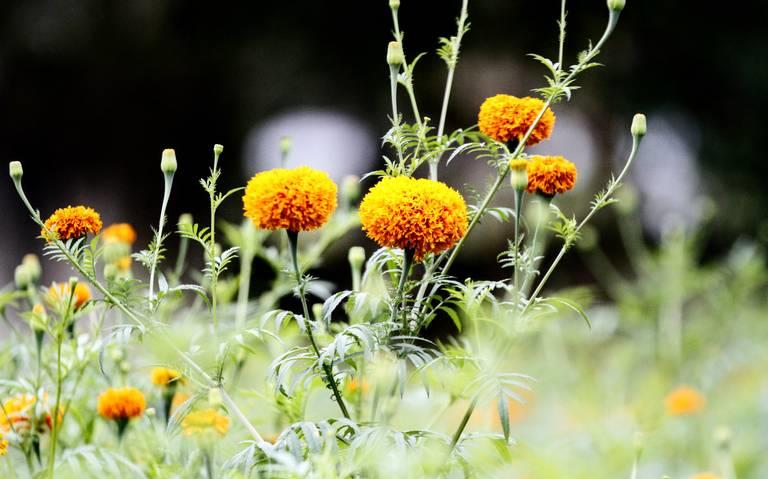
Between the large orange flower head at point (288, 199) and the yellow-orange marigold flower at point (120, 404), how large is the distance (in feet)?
1.29

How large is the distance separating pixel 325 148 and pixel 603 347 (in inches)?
80.7

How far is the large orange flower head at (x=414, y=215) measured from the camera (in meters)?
0.91

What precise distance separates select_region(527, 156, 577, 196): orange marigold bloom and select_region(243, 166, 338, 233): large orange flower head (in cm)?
26

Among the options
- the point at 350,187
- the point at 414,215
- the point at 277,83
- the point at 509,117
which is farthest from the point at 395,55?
the point at 277,83

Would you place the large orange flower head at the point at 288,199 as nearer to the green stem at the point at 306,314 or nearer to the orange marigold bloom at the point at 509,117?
the green stem at the point at 306,314

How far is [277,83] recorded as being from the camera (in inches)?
201

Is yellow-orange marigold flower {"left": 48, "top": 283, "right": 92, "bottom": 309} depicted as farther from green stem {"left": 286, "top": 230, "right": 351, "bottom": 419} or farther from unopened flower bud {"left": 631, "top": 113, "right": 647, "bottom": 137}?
unopened flower bud {"left": 631, "top": 113, "right": 647, "bottom": 137}

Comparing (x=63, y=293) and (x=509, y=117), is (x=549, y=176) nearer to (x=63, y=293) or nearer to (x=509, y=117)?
(x=509, y=117)

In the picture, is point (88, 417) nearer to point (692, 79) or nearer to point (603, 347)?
point (603, 347)

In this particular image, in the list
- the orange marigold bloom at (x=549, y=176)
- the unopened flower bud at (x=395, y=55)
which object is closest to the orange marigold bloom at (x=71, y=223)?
the unopened flower bud at (x=395, y=55)

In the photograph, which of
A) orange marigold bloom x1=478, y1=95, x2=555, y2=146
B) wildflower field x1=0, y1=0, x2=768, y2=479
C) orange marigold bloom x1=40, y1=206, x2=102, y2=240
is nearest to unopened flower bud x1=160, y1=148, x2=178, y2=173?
wildflower field x1=0, y1=0, x2=768, y2=479

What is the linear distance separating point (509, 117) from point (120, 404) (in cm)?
65

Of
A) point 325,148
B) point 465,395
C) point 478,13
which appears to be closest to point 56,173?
point 325,148

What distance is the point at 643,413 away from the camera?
98.6 inches
